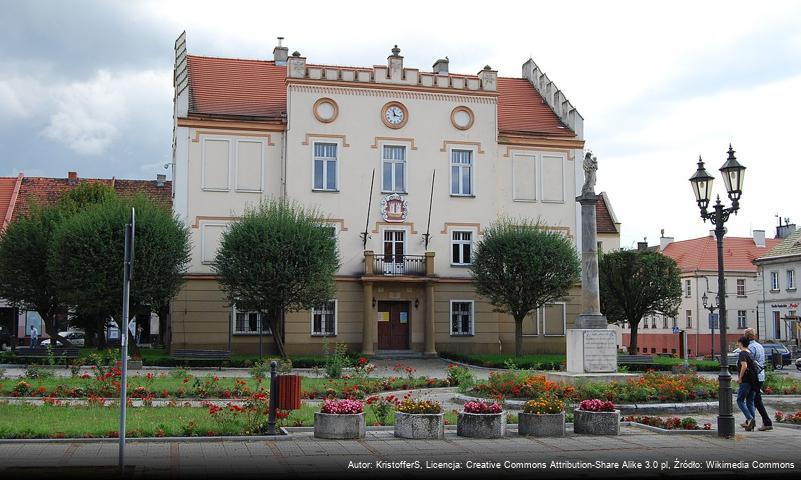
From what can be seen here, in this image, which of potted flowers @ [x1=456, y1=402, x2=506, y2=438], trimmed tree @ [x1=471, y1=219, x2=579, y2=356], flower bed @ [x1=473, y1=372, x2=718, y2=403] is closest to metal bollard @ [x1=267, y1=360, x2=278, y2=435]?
potted flowers @ [x1=456, y1=402, x2=506, y2=438]

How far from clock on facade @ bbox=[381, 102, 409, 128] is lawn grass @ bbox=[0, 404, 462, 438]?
25666 millimetres

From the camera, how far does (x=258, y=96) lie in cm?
4394

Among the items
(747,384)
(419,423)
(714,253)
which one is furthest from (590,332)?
(714,253)

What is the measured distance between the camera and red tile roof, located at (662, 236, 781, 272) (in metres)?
75.2

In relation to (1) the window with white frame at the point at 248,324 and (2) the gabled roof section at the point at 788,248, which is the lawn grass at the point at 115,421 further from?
(2) the gabled roof section at the point at 788,248

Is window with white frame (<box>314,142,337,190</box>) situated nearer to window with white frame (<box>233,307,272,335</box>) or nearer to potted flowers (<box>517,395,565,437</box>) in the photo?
window with white frame (<box>233,307,272,335</box>)

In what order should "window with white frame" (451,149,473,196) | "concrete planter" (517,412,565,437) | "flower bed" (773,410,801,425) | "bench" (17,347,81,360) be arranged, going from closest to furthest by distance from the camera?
"concrete planter" (517,412,565,437)
"flower bed" (773,410,801,425)
"bench" (17,347,81,360)
"window with white frame" (451,149,473,196)

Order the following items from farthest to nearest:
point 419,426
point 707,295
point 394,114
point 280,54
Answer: point 707,295, point 280,54, point 394,114, point 419,426

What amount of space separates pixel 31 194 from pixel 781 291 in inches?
2163

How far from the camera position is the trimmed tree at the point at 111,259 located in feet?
117

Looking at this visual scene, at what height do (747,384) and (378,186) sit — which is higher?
(378,186)

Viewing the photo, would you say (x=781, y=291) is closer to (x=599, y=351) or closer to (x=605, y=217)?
(x=605, y=217)

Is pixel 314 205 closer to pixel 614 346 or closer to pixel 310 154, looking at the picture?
pixel 310 154

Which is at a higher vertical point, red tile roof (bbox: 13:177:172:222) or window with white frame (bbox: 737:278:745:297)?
red tile roof (bbox: 13:177:172:222)
